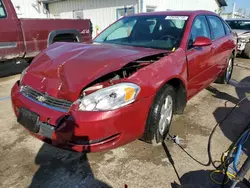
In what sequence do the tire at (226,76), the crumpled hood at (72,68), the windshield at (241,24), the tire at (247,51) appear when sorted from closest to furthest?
the crumpled hood at (72,68), the tire at (226,76), the tire at (247,51), the windshield at (241,24)

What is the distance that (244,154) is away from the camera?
108 inches

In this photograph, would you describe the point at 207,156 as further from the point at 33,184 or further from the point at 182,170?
the point at 33,184

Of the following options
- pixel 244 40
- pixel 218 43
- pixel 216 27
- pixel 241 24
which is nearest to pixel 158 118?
pixel 218 43

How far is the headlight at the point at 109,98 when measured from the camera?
2148mm

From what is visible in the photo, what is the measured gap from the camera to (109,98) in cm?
217

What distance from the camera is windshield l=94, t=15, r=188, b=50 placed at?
3.27m

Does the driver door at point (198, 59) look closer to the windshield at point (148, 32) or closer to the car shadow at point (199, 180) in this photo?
the windshield at point (148, 32)

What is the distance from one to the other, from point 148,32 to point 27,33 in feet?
11.9

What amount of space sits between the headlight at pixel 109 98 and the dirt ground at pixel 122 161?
29.4 inches

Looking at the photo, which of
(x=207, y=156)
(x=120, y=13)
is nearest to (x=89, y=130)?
(x=207, y=156)

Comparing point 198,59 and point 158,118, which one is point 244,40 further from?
point 158,118

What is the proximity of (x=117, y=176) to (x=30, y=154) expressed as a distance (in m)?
1.12

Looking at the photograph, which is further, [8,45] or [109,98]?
[8,45]

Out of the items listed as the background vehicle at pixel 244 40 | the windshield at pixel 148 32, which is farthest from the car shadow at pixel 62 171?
the background vehicle at pixel 244 40
